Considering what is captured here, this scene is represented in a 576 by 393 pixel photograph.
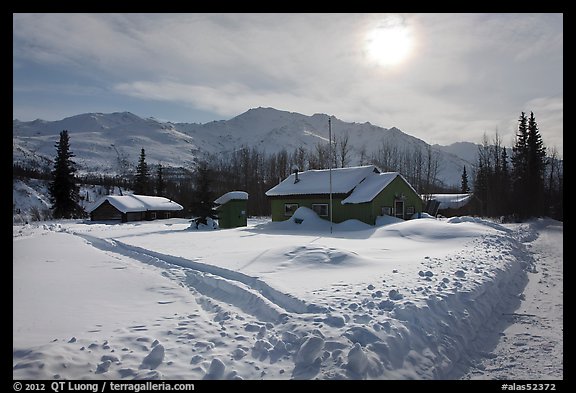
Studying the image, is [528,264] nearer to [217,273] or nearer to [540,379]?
[540,379]

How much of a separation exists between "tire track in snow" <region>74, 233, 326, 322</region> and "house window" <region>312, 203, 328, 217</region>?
56.1 ft

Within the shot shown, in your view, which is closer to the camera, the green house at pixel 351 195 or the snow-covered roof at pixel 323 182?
the green house at pixel 351 195

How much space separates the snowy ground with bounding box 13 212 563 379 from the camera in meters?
4.54

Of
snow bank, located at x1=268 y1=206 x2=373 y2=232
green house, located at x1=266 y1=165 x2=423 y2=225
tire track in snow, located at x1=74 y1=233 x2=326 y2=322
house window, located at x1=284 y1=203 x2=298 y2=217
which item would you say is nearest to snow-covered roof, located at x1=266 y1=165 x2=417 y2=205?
green house, located at x1=266 y1=165 x2=423 y2=225

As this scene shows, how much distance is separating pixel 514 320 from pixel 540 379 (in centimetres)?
255

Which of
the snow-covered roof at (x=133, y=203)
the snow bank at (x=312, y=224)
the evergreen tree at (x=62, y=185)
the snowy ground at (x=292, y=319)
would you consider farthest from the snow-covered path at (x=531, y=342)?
the evergreen tree at (x=62, y=185)

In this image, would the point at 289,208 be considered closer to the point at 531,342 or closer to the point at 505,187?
the point at 531,342

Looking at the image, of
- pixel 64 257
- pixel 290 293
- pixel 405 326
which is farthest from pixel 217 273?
pixel 64 257

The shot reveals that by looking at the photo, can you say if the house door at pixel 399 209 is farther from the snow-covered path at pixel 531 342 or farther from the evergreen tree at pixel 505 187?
the snow-covered path at pixel 531 342

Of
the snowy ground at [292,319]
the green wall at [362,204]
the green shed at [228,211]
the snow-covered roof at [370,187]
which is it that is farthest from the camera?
the green shed at [228,211]

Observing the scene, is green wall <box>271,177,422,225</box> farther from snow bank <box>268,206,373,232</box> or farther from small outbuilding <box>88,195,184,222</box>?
small outbuilding <box>88,195,184,222</box>

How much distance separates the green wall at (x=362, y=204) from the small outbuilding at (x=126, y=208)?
2344 centimetres

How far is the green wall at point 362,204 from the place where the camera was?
26312 mm
